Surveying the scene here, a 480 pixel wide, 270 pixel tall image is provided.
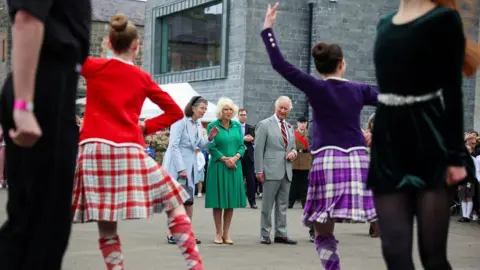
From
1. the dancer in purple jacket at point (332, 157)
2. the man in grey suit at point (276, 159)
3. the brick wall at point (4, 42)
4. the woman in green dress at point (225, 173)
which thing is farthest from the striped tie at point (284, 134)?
the brick wall at point (4, 42)

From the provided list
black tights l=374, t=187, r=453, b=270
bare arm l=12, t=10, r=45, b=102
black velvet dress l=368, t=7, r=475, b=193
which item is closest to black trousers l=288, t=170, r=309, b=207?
black velvet dress l=368, t=7, r=475, b=193

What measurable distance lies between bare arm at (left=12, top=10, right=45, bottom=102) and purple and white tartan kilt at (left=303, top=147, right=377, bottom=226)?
3.04 m

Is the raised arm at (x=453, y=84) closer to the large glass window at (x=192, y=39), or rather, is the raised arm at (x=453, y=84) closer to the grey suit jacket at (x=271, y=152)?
the grey suit jacket at (x=271, y=152)

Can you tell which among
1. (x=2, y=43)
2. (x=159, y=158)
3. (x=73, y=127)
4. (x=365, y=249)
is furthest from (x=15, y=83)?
(x=2, y=43)

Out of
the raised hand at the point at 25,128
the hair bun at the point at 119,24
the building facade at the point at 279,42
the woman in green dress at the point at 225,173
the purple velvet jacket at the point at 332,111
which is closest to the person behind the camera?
the raised hand at the point at 25,128

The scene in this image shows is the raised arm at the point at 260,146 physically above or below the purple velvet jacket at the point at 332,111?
below

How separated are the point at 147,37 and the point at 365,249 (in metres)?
23.5

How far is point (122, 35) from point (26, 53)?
2.33m

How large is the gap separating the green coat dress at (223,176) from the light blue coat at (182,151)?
A: 29 cm

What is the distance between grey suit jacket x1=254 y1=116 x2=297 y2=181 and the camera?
1063 cm

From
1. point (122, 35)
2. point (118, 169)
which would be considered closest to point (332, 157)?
point (118, 169)

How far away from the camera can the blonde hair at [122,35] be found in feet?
17.5

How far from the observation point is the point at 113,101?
5191mm

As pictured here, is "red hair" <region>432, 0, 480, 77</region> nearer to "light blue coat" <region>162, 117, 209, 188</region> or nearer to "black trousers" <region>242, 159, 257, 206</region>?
"light blue coat" <region>162, 117, 209, 188</region>
